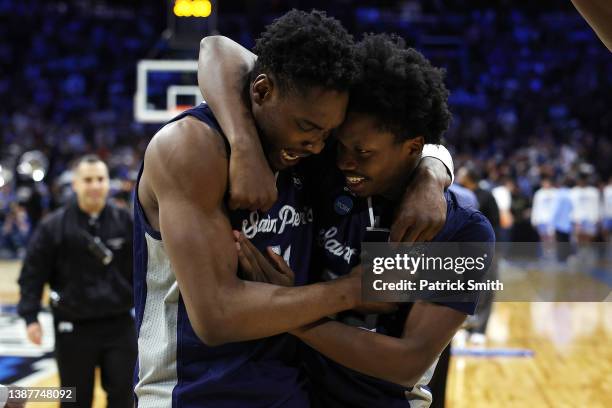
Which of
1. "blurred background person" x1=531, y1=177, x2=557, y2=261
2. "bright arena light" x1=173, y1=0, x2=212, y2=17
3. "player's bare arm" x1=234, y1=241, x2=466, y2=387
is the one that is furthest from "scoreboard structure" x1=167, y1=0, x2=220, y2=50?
"blurred background person" x1=531, y1=177, x2=557, y2=261

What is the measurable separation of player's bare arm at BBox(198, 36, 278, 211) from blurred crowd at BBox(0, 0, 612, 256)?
13997 millimetres

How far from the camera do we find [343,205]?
90.0 inches

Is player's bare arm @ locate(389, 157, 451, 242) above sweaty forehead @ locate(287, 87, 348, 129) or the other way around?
the other way around

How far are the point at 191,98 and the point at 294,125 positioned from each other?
5.98 m

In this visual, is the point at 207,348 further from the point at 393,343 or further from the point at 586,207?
the point at 586,207

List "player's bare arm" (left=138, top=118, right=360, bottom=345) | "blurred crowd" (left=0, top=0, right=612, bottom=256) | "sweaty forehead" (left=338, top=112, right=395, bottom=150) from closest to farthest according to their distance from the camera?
"player's bare arm" (left=138, top=118, right=360, bottom=345)
"sweaty forehead" (left=338, top=112, right=395, bottom=150)
"blurred crowd" (left=0, top=0, right=612, bottom=256)

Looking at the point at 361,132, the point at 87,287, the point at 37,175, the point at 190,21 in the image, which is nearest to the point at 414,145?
the point at 361,132

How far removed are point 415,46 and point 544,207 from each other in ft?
26.1

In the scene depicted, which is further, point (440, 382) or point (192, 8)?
point (192, 8)

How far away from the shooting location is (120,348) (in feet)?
16.5

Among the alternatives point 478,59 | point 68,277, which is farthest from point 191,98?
point 478,59

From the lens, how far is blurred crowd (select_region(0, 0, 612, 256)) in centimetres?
1772

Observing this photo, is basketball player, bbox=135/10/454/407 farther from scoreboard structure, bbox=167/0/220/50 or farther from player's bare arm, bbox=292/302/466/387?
scoreboard structure, bbox=167/0/220/50

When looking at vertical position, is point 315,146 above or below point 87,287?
above
